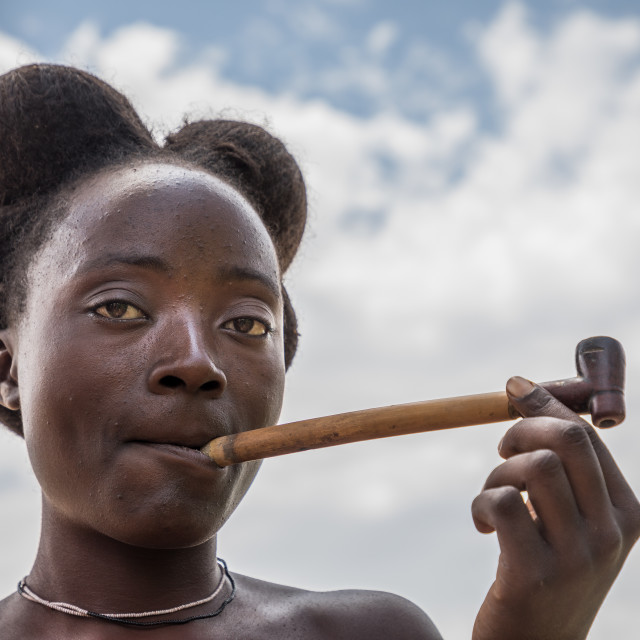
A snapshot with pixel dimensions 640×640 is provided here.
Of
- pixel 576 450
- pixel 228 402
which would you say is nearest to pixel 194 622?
pixel 228 402

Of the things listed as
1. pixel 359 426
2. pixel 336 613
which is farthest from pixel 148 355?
pixel 336 613

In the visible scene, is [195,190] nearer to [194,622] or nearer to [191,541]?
[191,541]

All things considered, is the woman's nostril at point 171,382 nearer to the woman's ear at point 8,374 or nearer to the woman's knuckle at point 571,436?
the woman's ear at point 8,374

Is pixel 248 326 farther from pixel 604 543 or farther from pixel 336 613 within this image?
pixel 604 543

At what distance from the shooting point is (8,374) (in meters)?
2.85

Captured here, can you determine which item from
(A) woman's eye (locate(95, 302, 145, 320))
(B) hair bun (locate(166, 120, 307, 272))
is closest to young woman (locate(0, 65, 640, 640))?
(A) woman's eye (locate(95, 302, 145, 320))

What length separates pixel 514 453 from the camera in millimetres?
2018

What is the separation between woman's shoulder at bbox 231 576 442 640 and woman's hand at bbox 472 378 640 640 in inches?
35.0

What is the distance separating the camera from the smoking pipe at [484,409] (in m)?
1.98

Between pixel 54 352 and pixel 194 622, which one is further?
pixel 194 622

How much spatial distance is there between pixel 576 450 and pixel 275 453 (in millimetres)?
687

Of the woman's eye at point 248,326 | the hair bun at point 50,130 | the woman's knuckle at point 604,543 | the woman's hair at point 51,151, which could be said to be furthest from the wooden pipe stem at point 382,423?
the hair bun at point 50,130

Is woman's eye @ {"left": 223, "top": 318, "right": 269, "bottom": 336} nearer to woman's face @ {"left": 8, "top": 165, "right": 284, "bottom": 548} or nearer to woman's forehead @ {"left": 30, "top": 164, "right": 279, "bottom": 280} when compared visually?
woman's face @ {"left": 8, "top": 165, "right": 284, "bottom": 548}

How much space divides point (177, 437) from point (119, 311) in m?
0.35
